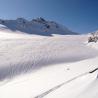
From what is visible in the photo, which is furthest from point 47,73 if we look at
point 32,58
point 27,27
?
point 27,27

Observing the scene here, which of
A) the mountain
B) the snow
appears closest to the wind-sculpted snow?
the snow

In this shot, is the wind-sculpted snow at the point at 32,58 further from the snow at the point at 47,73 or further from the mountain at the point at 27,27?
the mountain at the point at 27,27

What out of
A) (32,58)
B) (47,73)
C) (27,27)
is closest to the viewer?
(47,73)

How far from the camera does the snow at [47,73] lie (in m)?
4.70

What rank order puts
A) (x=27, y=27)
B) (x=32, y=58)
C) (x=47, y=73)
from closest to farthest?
1. (x=47, y=73)
2. (x=32, y=58)
3. (x=27, y=27)

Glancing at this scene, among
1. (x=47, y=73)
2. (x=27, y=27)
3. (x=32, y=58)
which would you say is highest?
(x=27, y=27)

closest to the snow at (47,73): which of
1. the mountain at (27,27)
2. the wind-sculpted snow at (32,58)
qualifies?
the wind-sculpted snow at (32,58)

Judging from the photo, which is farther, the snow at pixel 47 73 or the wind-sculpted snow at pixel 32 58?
the wind-sculpted snow at pixel 32 58

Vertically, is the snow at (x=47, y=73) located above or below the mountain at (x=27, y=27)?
below

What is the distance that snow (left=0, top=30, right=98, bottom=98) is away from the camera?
15.4 feet

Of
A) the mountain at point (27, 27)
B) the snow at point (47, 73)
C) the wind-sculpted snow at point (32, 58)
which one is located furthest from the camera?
the mountain at point (27, 27)

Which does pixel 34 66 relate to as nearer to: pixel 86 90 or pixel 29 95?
pixel 29 95

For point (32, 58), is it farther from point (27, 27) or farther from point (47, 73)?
point (27, 27)

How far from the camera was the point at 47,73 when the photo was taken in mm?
7453
